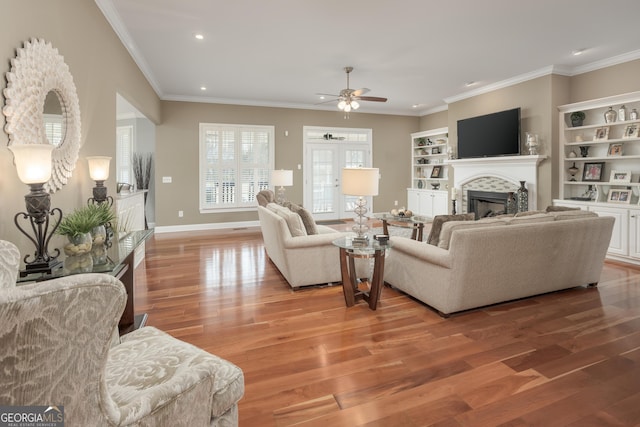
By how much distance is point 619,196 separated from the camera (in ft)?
16.5

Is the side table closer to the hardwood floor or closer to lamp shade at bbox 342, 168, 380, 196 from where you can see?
the hardwood floor

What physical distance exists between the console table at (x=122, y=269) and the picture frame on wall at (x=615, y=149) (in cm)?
641

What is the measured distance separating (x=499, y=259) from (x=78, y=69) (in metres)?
4.02

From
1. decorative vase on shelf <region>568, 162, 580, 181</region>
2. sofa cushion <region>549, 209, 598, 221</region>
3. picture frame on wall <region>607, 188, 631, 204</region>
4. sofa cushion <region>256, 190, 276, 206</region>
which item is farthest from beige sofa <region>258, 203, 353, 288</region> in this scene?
decorative vase on shelf <region>568, 162, 580, 181</region>

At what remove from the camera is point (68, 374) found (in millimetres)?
835

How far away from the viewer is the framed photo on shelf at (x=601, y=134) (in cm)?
518

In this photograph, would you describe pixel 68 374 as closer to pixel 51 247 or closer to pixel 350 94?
pixel 51 247

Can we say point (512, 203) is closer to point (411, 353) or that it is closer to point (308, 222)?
point (308, 222)

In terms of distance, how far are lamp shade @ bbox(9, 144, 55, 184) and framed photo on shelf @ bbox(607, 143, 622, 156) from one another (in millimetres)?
6753

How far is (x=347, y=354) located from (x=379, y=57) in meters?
4.35

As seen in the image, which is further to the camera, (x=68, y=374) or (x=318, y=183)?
(x=318, y=183)

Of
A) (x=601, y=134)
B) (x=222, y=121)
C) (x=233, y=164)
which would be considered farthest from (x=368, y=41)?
(x=233, y=164)

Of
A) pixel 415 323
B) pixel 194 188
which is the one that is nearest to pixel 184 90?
pixel 194 188

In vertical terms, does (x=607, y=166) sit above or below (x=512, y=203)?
above
